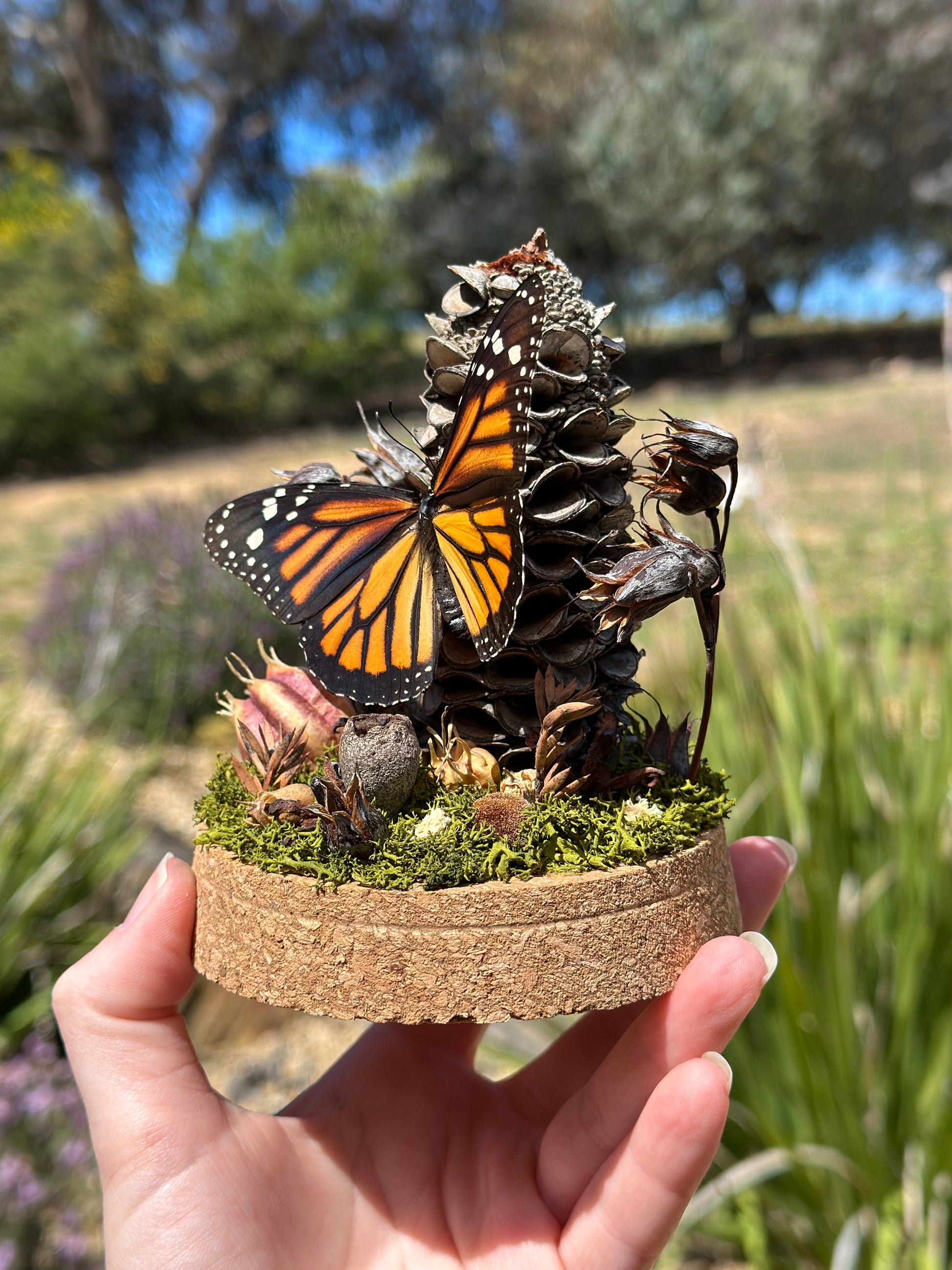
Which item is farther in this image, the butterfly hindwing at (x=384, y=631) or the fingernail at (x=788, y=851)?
the fingernail at (x=788, y=851)

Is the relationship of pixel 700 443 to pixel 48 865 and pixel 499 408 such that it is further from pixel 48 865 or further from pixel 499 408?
pixel 48 865

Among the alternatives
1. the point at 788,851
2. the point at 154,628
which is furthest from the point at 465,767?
the point at 154,628

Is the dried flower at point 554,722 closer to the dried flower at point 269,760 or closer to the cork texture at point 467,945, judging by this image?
the cork texture at point 467,945

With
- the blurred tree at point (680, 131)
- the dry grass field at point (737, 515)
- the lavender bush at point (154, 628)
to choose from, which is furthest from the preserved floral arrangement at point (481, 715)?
the blurred tree at point (680, 131)

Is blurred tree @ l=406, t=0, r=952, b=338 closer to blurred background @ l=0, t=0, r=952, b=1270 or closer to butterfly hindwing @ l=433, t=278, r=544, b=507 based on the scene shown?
blurred background @ l=0, t=0, r=952, b=1270

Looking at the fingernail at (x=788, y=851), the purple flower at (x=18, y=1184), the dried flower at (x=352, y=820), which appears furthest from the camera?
the purple flower at (x=18, y=1184)

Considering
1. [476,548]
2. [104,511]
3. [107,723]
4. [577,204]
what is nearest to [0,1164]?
[476,548]

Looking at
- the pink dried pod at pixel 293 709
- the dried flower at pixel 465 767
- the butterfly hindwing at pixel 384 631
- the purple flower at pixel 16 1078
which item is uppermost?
the butterfly hindwing at pixel 384 631
